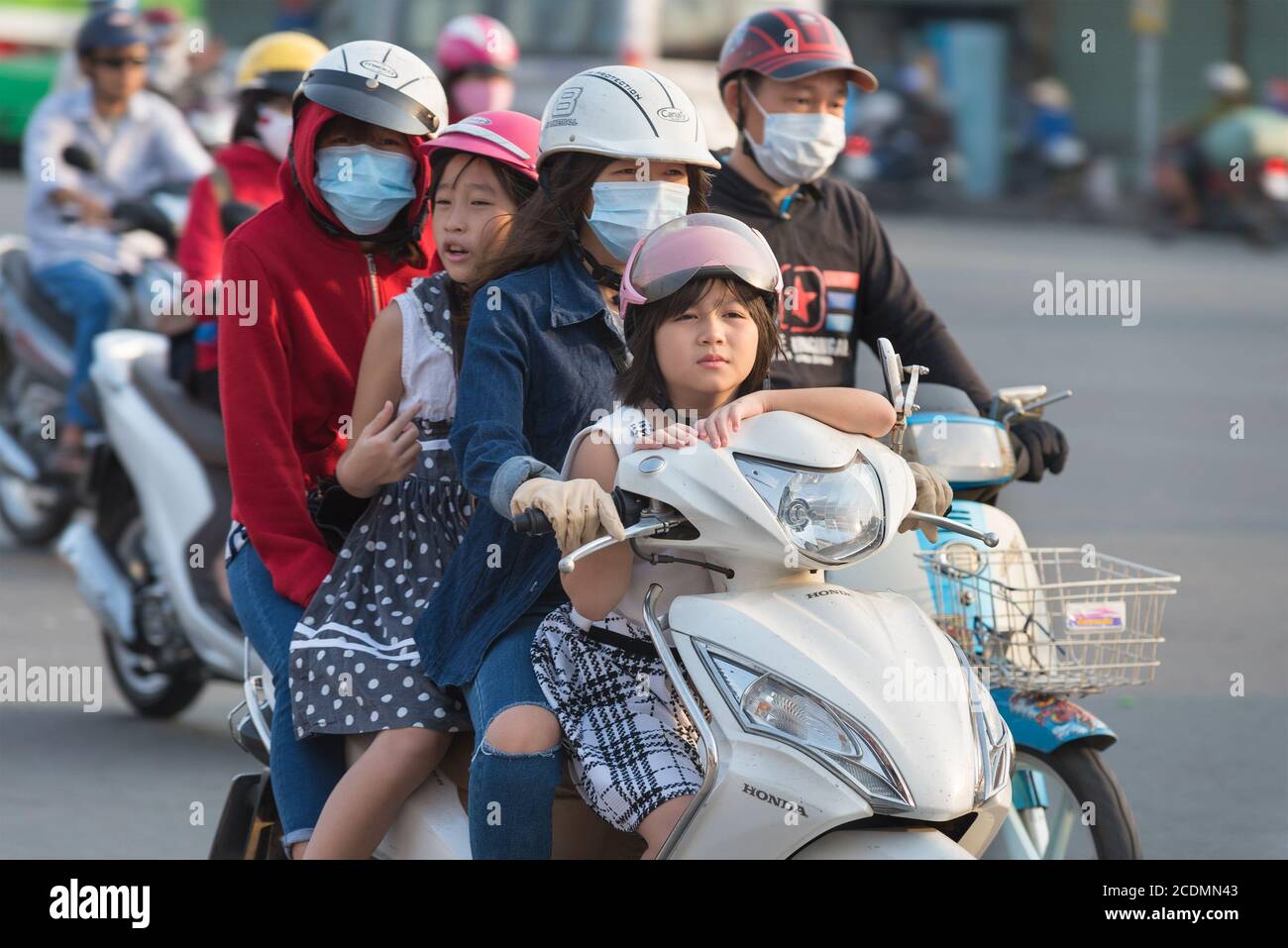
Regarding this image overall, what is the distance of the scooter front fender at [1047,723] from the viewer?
3846mm

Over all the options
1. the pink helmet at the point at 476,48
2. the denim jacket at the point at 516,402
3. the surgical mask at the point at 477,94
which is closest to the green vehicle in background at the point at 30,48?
the pink helmet at the point at 476,48

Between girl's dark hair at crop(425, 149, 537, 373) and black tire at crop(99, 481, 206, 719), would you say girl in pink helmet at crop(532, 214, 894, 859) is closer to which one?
girl's dark hair at crop(425, 149, 537, 373)

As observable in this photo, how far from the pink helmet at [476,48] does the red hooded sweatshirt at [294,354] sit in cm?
385

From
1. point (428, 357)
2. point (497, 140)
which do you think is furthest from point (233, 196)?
point (428, 357)

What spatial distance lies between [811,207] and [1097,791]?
5.12ft

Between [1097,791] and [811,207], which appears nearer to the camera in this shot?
[1097,791]

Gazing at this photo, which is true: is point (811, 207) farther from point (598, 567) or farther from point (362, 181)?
point (598, 567)

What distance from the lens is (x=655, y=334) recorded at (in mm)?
3115

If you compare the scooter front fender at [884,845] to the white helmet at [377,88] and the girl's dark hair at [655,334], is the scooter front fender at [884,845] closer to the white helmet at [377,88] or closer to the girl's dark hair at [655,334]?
the girl's dark hair at [655,334]

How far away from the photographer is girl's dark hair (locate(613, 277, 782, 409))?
3082 mm

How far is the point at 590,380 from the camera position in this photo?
11.0 ft
